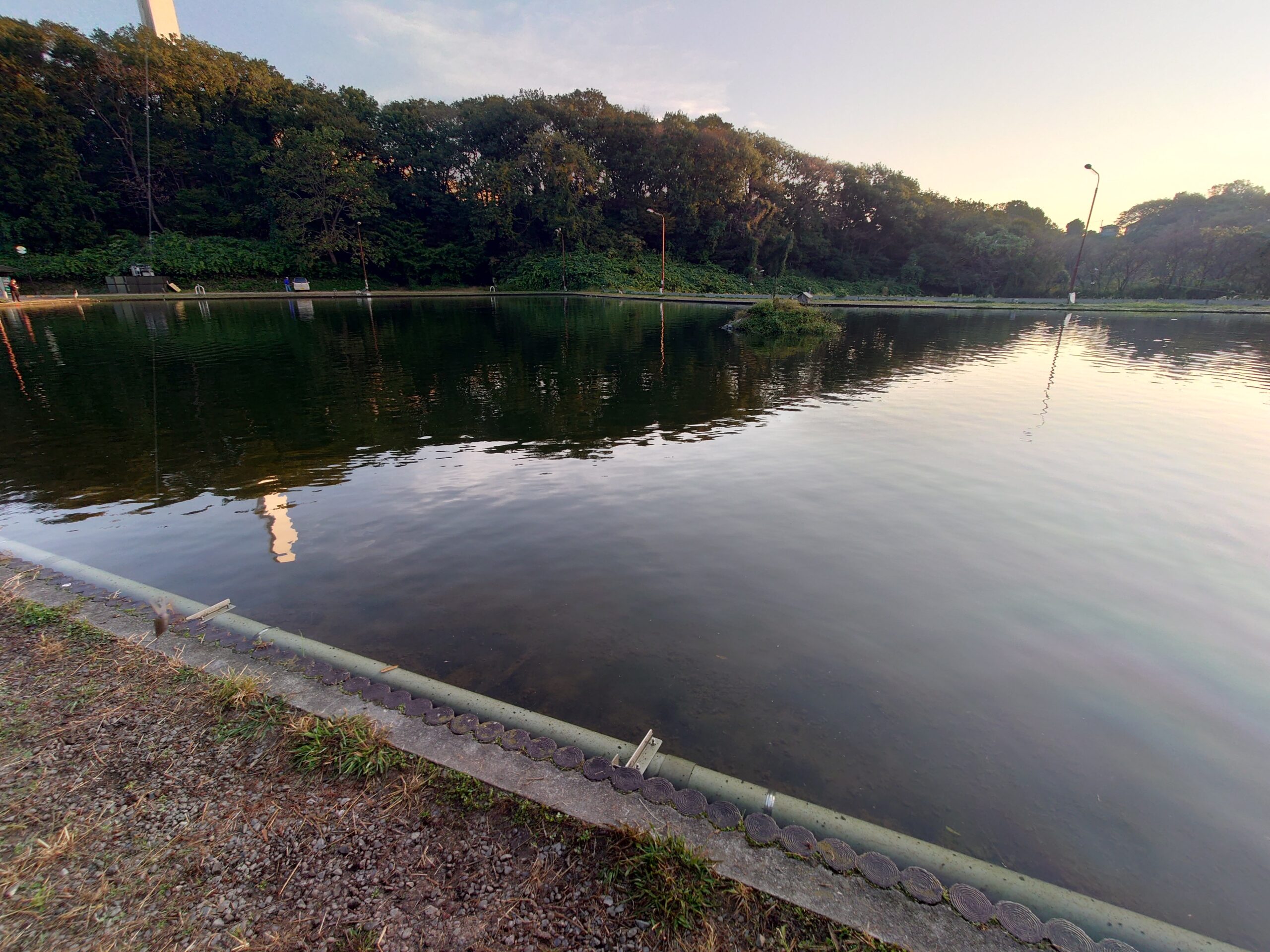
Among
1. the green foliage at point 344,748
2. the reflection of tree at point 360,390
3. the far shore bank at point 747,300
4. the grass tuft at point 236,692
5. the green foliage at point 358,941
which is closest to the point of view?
the green foliage at point 358,941

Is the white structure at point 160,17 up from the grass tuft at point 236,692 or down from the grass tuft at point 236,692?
up

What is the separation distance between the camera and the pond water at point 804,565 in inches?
Answer: 129

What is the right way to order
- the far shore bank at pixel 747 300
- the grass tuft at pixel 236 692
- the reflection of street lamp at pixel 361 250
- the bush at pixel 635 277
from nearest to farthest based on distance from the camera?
the grass tuft at pixel 236 692 → the far shore bank at pixel 747 300 → the reflection of street lamp at pixel 361 250 → the bush at pixel 635 277

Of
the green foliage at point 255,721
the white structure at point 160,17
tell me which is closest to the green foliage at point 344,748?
the green foliage at point 255,721

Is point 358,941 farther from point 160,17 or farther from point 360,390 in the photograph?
point 160,17

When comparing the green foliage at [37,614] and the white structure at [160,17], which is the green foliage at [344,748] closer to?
the green foliage at [37,614]

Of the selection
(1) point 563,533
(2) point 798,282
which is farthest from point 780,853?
(2) point 798,282

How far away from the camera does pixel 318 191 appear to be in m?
50.7

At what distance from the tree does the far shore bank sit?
507 cm

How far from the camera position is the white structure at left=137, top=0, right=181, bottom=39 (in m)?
51.3

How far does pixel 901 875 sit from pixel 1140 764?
233 cm

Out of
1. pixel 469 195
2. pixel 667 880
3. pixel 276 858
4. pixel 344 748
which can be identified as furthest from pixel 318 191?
pixel 667 880

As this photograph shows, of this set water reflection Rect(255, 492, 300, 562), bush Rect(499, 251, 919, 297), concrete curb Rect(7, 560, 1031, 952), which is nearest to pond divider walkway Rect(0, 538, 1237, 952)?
concrete curb Rect(7, 560, 1031, 952)

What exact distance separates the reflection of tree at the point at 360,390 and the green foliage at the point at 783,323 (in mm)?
1424
